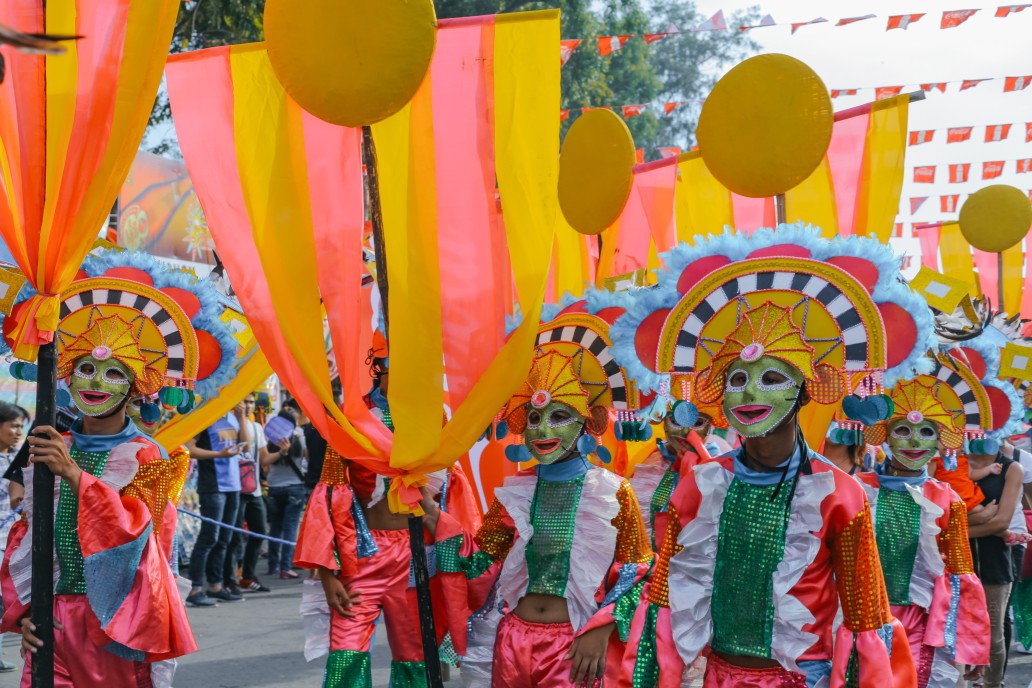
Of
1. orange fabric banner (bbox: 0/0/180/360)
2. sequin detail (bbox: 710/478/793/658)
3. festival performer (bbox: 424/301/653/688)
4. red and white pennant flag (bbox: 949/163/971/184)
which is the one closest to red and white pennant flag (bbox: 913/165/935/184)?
red and white pennant flag (bbox: 949/163/971/184)

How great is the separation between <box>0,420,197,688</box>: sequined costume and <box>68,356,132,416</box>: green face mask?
0.13 meters

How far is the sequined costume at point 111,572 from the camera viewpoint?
4.43m

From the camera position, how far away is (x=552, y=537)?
184 inches

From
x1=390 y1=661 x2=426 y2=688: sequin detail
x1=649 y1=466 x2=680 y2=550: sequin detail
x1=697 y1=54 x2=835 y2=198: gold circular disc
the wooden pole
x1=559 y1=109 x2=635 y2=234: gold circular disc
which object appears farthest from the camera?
x1=649 y1=466 x2=680 y2=550: sequin detail

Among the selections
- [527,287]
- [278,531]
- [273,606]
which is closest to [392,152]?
[527,287]

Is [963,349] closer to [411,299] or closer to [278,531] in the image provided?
[411,299]

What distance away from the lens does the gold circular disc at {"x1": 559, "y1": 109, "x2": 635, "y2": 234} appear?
660 centimetres

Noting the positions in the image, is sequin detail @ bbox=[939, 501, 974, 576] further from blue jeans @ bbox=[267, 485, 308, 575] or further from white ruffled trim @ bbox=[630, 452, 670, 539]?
blue jeans @ bbox=[267, 485, 308, 575]

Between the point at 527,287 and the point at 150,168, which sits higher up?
the point at 150,168

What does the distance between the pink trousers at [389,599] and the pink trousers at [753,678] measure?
182cm

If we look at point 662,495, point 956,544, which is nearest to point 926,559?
point 956,544

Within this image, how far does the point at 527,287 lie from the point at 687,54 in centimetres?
3235

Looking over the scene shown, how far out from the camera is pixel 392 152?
4.29 m

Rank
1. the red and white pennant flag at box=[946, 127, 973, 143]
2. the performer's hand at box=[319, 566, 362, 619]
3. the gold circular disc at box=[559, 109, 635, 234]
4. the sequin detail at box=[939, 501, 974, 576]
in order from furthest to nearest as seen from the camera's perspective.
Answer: the red and white pennant flag at box=[946, 127, 973, 143], the gold circular disc at box=[559, 109, 635, 234], the sequin detail at box=[939, 501, 974, 576], the performer's hand at box=[319, 566, 362, 619]
